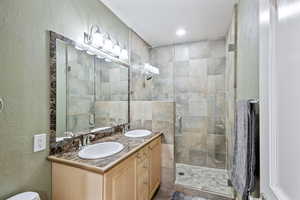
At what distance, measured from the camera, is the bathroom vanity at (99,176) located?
3.84 ft

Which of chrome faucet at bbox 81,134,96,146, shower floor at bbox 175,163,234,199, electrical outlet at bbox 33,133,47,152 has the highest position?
electrical outlet at bbox 33,133,47,152

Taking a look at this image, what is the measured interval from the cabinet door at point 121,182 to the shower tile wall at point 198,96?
6.52ft

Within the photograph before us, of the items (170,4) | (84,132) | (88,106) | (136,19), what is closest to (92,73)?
(88,106)

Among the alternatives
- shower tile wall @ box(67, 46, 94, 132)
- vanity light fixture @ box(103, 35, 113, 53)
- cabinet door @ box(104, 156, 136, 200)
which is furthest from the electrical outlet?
vanity light fixture @ box(103, 35, 113, 53)

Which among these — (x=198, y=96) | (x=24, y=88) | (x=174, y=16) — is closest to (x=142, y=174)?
(x=24, y=88)

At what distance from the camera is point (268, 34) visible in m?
0.72

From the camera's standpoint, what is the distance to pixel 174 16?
2.35 meters

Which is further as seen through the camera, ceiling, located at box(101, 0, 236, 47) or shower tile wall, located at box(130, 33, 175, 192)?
shower tile wall, located at box(130, 33, 175, 192)

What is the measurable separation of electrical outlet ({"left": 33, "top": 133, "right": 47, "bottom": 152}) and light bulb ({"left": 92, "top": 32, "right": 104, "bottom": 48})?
1.15m

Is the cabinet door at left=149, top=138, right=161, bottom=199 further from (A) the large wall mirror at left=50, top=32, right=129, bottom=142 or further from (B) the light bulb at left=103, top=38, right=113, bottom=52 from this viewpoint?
(B) the light bulb at left=103, top=38, right=113, bottom=52

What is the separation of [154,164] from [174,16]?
2.19 meters

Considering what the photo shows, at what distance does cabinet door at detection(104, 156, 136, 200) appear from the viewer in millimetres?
1191

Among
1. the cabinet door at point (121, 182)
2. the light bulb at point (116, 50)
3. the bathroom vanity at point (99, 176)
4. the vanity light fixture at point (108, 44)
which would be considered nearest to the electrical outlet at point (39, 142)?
the bathroom vanity at point (99, 176)

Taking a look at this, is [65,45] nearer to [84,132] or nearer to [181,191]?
[84,132]
